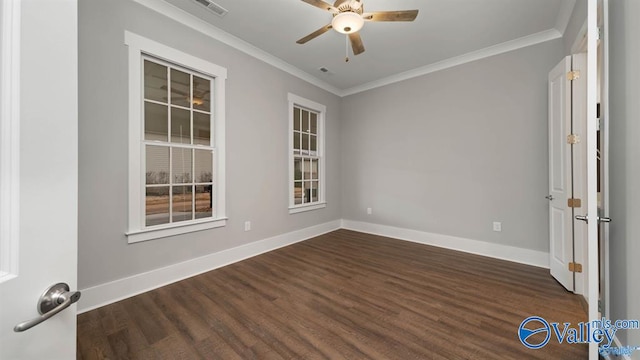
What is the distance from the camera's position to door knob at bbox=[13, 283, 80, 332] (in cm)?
54

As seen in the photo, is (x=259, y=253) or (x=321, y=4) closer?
(x=321, y=4)

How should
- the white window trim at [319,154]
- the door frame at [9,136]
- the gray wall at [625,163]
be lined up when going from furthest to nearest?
the white window trim at [319,154]
the gray wall at [625,163]
the door frame at [9,136]

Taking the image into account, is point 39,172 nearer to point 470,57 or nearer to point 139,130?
point 139,130

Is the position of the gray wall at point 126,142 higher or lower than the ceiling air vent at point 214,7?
lower

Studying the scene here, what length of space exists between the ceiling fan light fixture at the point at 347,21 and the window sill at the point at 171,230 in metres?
2.52

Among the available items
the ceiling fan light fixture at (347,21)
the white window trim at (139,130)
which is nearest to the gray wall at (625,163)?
the ceiling fan light fixture at (347,21)

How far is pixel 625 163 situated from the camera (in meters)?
1.35

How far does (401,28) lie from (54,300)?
3.51 m

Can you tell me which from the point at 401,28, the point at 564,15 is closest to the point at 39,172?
the point at 401,28

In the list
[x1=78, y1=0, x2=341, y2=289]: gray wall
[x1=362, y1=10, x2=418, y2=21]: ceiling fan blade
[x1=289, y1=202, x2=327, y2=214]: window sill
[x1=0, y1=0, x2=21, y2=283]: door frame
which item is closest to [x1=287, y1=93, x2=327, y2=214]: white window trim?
[x1=289, y1=202, x2=327, y2=214]: window sill

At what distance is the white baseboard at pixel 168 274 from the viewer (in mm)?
2104

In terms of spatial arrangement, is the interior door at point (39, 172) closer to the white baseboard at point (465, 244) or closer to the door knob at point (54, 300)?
the door knob at point (54, 300)

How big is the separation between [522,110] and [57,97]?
423 centimetres
